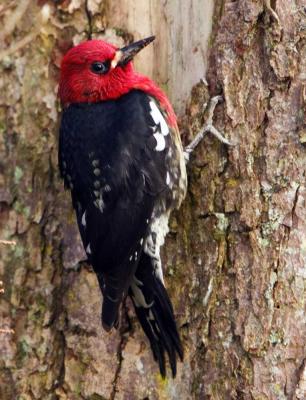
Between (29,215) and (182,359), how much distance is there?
122 cm

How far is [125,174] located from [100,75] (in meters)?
0.65

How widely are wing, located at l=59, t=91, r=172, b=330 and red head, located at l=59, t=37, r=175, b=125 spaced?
0.07m

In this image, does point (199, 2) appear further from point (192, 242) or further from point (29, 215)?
point (29, 215)

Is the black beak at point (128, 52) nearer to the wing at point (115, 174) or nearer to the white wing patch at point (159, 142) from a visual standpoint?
the wing at point (115, 174)

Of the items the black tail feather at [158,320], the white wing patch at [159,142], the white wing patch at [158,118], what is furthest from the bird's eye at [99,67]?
the black tail feather at [158,320]

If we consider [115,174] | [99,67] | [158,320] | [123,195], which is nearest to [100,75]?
[99,67]

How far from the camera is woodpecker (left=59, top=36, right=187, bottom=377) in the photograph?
4016 millimetres

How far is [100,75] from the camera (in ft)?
14.5

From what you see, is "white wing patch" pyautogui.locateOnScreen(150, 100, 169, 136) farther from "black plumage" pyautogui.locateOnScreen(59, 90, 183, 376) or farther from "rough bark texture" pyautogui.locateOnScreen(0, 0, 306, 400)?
"rough bark texture" pyautogui.locateOnScreen(0, 0, 306, 400)

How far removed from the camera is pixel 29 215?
14.7 ft

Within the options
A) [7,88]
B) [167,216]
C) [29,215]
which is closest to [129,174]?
[167,216]

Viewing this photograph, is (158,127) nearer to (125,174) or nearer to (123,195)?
(125,174)

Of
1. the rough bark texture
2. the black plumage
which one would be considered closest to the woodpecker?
the black plumage

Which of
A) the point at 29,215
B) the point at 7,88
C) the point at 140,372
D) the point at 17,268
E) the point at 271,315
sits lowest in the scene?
the point at 140,372
